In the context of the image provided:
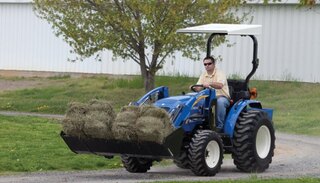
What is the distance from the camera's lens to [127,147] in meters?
15.0

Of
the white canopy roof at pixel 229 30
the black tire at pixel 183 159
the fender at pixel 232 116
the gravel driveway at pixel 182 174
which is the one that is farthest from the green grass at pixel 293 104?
the black tire at pixel 183 159

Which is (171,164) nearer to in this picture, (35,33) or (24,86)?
(24,86)

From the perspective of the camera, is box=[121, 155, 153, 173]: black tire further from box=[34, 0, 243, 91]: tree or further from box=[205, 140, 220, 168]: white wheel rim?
box=[34, 0, 243, 91]: tree

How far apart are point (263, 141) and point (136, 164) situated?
230 cm

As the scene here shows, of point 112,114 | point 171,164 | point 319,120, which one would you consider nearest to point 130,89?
point 319,120

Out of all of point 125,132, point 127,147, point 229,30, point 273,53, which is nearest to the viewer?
point 125,132

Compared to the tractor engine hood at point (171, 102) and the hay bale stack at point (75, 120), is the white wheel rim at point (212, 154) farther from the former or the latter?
the hay bale stack at point (75, 120)

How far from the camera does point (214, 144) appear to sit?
50.7 ft

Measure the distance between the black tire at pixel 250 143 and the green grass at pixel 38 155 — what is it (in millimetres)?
2373

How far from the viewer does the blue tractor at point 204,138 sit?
15.0 m

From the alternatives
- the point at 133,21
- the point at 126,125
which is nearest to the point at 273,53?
the point at 133,21

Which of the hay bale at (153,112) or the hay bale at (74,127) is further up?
the hay bale at (153,112)

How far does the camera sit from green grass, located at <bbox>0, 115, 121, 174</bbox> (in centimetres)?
1644

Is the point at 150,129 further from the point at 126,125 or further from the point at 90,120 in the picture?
the point at 90,120
